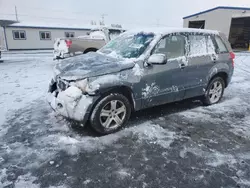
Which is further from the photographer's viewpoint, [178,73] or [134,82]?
Result: [178,73]

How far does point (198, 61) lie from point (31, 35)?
23.8m

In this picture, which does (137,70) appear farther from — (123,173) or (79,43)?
(79,43)

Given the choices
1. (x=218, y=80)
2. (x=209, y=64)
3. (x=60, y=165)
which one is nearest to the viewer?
(x=60, y=165)

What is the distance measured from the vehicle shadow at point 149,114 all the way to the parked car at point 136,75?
1.04ft

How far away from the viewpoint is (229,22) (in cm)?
2108

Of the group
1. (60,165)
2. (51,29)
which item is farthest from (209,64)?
(51,29)

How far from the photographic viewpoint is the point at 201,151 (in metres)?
3.05

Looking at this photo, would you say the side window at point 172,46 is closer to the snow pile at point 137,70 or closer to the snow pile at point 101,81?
the snow pile at point 137,70

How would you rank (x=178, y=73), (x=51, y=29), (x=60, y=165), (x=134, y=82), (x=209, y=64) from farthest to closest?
(x=51, y=29) < (x=209, y=64) < (x=178, y=73) < (x=134, y=82) < (x=60, y=165)

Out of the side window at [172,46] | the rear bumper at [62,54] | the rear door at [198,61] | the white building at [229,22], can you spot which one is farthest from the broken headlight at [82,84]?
the white building at [229,22]

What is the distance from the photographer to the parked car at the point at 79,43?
29.2 ft

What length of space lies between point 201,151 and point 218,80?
259 cm

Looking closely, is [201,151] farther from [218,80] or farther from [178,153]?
[218,80]

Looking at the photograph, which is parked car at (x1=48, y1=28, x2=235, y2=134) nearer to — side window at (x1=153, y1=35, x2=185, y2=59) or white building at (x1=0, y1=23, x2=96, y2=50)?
side window at (x1=153, y1=35, x2=185, y2=59)
